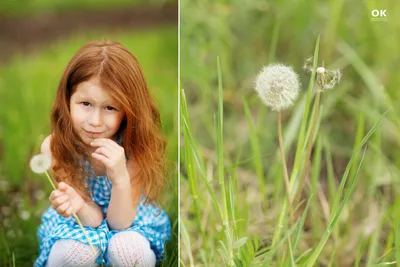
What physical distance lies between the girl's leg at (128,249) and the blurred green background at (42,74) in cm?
6

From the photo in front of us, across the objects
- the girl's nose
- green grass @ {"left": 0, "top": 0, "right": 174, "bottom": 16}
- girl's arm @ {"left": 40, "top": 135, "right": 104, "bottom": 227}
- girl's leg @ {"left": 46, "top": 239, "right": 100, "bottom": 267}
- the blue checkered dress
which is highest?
green grass @ {"left": 0, "top": 0, "right": 174, "bottom": 16}

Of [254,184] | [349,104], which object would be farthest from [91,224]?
[349,104]

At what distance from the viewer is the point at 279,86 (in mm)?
1000

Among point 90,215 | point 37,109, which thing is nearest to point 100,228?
point 90,215

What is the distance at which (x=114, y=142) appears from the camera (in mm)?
989

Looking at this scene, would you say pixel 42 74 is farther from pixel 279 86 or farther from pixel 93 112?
pixel 279 86

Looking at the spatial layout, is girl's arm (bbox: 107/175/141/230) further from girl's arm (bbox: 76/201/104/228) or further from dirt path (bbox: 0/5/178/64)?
dirt path (bbox: 0/5/178/64)

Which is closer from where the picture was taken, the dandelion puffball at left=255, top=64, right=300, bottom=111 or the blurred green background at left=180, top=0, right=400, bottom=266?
the dandelion puffball at left=255, top=64, right=300, bottom=111

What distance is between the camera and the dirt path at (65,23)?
1053mm

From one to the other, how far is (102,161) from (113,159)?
0.02m

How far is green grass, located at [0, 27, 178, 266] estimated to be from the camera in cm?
104

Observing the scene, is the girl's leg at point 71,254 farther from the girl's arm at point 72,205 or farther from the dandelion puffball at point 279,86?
the dandelion puffball at point 279,86

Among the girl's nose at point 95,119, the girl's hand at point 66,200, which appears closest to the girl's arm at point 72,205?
the girl's hand at point 66,200

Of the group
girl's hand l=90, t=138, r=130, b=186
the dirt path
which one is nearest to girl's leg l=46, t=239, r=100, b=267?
girl's hand l=90, t=138, r=130, b=186
